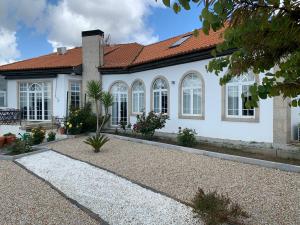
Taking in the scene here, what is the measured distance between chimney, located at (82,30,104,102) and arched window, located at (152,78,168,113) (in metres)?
4.75

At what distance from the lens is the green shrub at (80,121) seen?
612 inches

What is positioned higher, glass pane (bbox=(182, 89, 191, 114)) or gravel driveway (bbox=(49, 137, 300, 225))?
glass pane (bbox=(182, 89, 191, 114))

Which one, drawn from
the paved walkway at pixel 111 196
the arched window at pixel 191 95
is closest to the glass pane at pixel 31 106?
the arched window at pixel 191 95

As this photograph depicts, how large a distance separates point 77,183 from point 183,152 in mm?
4815

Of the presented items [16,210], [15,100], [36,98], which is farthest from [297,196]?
[15,100]

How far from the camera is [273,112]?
10.7 metres

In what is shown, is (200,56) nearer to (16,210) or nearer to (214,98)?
(214,98)

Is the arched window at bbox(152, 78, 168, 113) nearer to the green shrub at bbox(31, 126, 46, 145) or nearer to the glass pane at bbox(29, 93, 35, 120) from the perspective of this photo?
the green shrub at bbox(31, 126, 46, 145)

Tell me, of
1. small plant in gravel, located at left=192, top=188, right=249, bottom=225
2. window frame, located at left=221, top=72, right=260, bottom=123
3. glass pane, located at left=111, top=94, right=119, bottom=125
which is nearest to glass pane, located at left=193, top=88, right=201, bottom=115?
window frame, located at left=221, top=72, right=260, bottom=123

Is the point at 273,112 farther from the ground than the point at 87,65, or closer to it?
closer to it

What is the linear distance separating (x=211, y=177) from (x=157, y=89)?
30.6 feet

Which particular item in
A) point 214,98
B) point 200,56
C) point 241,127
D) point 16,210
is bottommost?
point 16,210

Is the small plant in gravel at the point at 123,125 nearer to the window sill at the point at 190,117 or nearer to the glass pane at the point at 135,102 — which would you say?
the glass pane at the point at 135,102

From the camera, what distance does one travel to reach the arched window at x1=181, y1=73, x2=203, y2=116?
13742 millimetres
